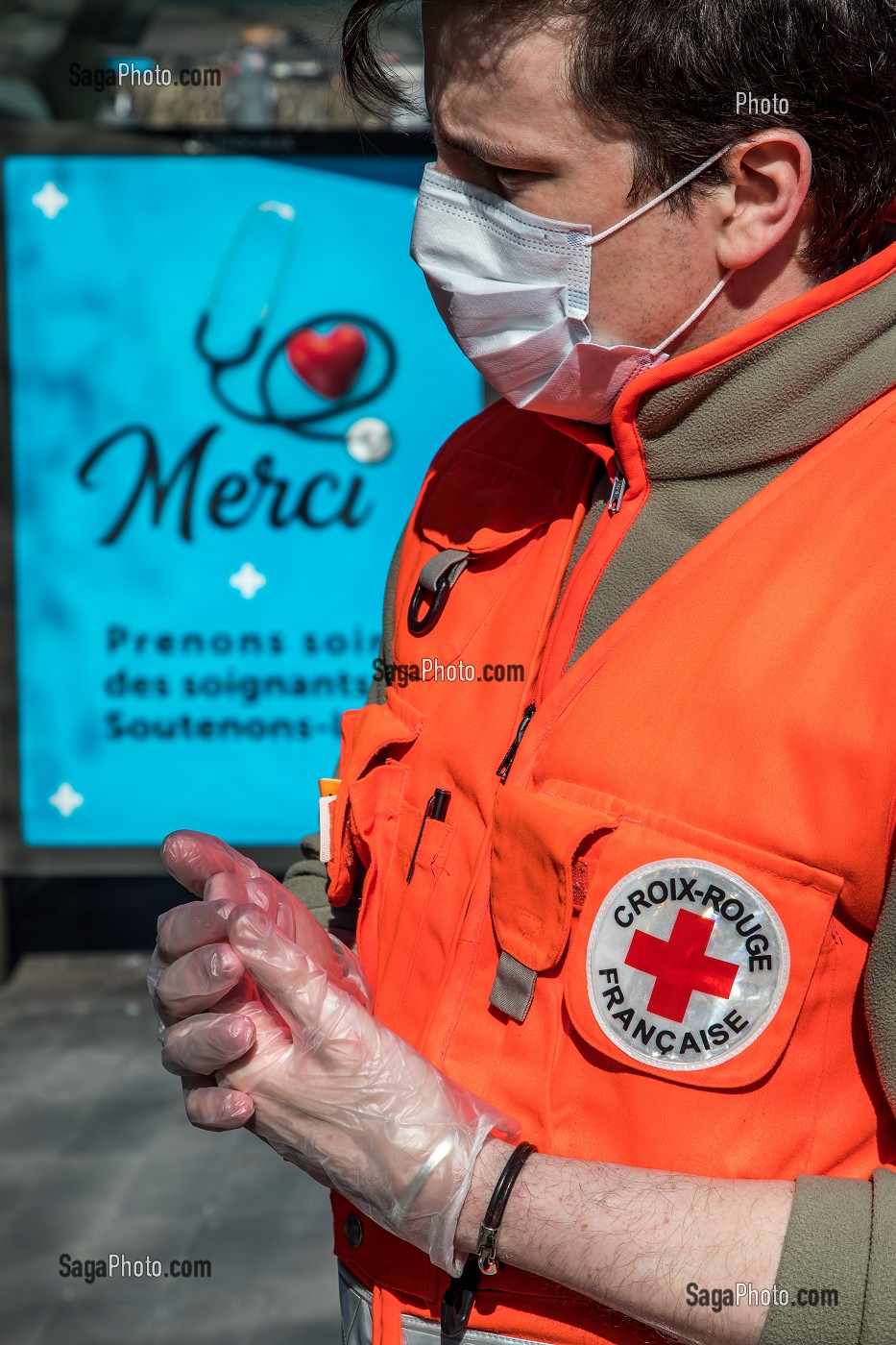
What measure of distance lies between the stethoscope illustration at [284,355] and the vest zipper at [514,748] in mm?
3336

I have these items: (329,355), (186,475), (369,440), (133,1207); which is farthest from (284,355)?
(133,1207)

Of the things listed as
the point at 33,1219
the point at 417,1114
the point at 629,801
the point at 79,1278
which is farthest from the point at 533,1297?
the point at 33,1219

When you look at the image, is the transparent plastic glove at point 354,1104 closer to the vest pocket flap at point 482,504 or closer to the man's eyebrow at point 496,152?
the vest pocket flap at point 482,504

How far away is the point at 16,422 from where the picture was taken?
190 inches

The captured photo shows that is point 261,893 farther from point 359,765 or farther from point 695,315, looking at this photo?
point 695,315

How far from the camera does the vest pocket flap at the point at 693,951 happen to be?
1.30 meters

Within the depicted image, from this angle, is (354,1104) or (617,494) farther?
(617,494)

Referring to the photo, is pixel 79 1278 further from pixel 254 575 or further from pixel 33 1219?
pixel 254 575

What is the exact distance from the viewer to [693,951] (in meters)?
1.34

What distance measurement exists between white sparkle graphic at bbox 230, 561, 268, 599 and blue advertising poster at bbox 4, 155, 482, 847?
12 mm

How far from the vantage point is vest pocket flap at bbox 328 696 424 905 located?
172cm

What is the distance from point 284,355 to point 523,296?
10.4 ft

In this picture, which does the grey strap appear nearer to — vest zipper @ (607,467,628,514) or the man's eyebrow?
vest zipper @ (607,467,628,514)

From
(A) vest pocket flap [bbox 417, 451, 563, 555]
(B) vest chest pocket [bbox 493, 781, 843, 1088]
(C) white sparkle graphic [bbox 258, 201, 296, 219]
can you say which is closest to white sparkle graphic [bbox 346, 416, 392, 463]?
(C) white sparkle graphic [bbox 258, 201, 296, 219]
